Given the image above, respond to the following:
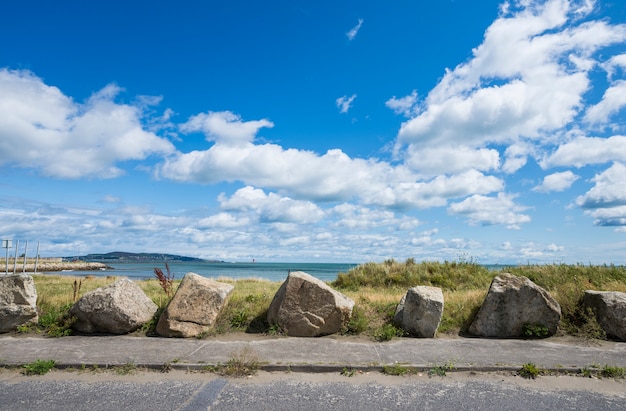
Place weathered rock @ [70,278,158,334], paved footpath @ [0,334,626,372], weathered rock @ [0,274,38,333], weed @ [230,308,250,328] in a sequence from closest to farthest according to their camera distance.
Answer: paved footpath @ [0,334,626,372], weathered rock @ [70,278,158,334], weathered rock @ [0,274,38,333], weed @ [230,308,250,328]

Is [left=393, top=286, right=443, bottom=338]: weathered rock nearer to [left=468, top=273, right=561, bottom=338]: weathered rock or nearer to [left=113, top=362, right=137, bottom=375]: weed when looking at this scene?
[left=468, top=273, right=561, bottom=338]: weathered rock

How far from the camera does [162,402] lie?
16.2ft

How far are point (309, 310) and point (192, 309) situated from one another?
2391mm

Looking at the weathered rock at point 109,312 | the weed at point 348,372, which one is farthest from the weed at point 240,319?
the weed at point 348,372

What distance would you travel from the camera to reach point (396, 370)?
6.09 meters

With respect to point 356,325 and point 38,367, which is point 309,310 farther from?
point 38,367

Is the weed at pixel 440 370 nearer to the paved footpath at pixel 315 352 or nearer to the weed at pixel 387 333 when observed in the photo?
the paved footpath at pixel 315 352

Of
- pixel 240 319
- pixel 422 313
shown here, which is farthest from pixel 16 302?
pixel 422 313

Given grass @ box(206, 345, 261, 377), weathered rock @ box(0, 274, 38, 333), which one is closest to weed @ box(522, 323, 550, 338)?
grass @ box(206, 345, 261, 377)

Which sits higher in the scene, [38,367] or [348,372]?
[38,367]

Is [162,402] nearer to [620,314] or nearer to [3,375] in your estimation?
[3,375]

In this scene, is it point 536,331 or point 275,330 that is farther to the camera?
point 275,330

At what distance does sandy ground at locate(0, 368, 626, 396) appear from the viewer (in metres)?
5.73

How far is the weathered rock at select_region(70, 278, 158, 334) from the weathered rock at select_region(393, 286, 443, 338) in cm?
548
